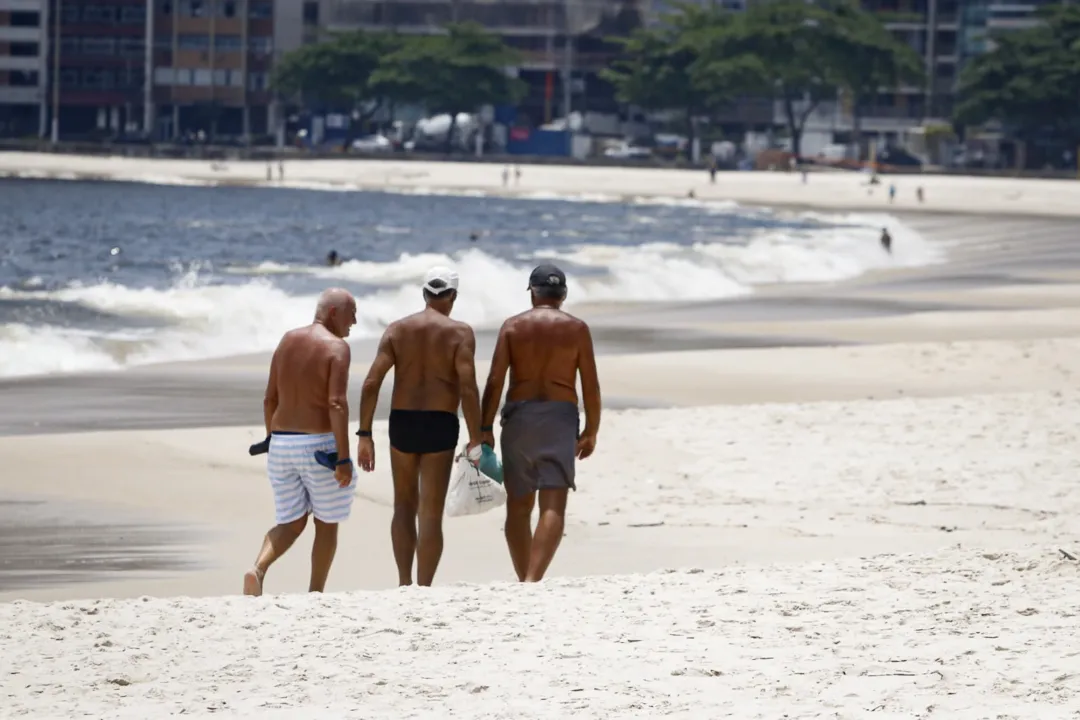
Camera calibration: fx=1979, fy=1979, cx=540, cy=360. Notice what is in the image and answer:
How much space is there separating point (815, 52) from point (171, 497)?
381 feet

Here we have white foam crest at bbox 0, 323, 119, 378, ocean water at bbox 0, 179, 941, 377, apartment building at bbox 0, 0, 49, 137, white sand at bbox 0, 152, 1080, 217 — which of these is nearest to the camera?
white foam crest at bbox 0, 323, 119, 378

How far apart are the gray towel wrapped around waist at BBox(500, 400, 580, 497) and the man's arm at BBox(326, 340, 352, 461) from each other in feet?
2.77

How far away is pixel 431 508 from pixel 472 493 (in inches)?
9.4

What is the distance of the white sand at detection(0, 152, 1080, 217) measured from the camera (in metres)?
93.0

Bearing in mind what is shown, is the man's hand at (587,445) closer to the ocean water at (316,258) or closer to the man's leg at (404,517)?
the man's leg at (404,517)

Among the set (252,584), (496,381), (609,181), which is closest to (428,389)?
(496,381)

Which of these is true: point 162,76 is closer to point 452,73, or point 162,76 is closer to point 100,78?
point 100,78

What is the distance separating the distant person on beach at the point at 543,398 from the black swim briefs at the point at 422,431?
19 centimetres

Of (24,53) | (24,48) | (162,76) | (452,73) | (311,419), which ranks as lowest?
(311,419)

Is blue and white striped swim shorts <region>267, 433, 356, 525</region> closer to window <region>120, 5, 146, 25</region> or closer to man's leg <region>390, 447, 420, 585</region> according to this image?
man's leg <region>390, 447, 420, 585</region>

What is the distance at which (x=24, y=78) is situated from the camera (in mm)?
146000

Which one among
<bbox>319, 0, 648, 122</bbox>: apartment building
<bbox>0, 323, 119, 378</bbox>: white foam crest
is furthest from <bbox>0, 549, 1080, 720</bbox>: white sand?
<bbox>319, 0, 648, 122</bbox>: apartment building

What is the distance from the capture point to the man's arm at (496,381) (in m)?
9.01

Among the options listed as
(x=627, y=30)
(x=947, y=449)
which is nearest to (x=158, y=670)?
(x=947, y=449)
